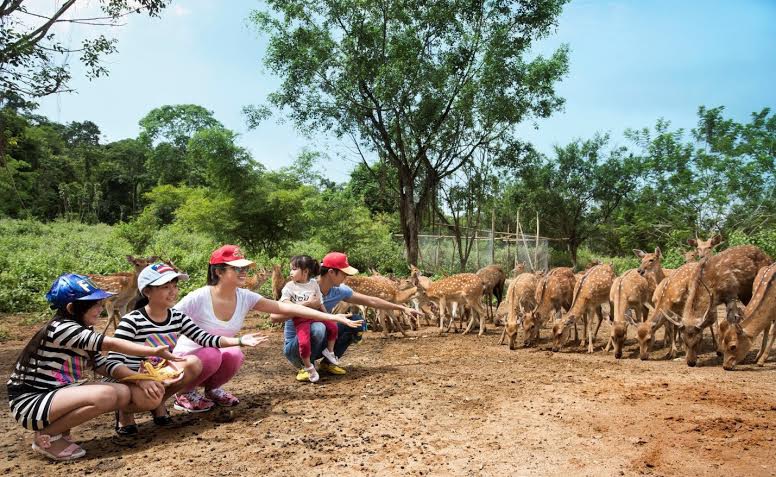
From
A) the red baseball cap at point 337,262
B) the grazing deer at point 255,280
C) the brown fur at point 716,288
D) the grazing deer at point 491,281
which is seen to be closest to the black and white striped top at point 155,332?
the red baseball cap at point 337,262

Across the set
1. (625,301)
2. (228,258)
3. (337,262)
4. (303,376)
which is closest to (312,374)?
(303,376)

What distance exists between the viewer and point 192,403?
4.99 metres

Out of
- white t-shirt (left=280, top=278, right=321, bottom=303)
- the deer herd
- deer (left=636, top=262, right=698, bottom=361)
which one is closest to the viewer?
white t-shirt (left=280, top=278, right=321, bottom=303)

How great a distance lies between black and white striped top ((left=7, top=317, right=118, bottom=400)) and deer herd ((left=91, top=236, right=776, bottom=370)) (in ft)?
18.0

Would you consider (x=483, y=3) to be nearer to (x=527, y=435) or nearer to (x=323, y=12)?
(x=323, y=12)

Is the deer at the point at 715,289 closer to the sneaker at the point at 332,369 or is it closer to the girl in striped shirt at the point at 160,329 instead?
the sneaker at the point at 332,369

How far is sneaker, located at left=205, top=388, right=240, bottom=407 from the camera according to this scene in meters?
5.12

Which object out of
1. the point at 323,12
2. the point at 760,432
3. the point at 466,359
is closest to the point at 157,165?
the point at 323,12

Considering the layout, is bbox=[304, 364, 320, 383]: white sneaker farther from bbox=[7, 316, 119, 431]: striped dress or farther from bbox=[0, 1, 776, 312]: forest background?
bbox=[0, 1, 776, 312]: forest background

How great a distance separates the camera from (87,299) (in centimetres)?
384

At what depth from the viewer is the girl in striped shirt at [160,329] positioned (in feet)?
14.1

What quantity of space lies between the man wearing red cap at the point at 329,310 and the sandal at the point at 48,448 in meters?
2.23

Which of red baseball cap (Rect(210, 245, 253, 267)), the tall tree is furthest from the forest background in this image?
red baseball cap (Rect(210, 245, 253, 267))

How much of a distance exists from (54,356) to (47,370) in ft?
0.36
